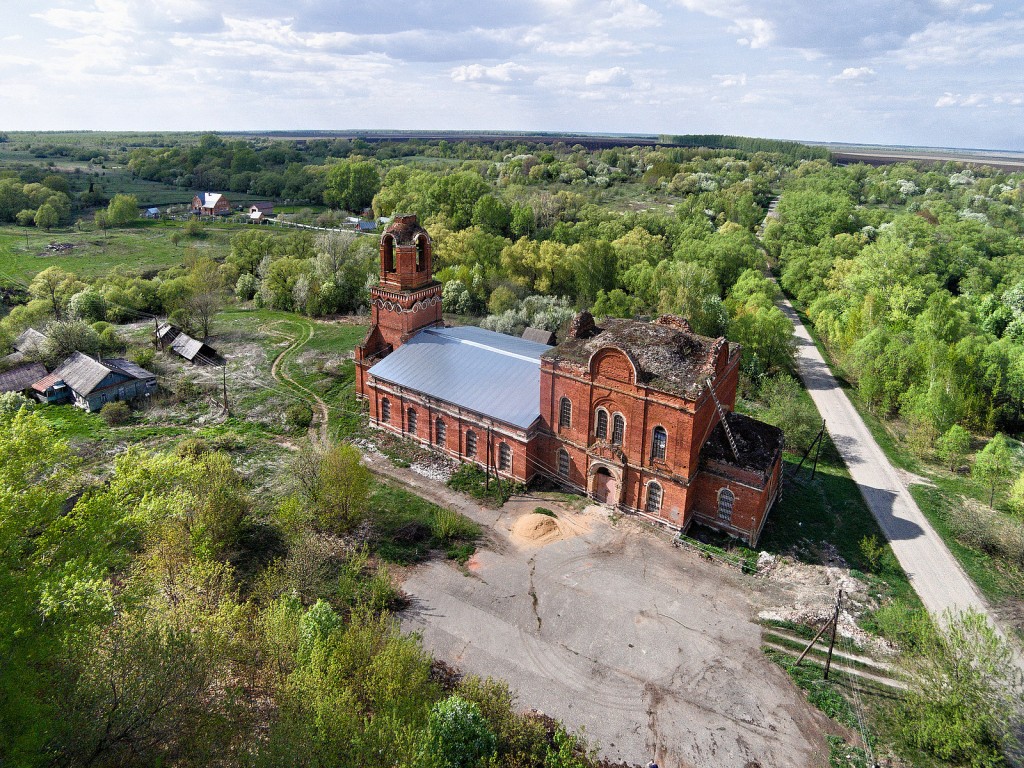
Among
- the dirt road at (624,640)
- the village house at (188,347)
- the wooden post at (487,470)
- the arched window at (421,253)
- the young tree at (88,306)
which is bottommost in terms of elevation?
the dirt road at (624,640)

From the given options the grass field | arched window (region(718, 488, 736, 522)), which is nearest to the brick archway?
arched window (region(718, 488, 736, 522))

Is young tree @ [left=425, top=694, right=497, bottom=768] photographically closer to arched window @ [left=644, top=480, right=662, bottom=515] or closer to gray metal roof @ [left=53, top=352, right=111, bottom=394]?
arched window @ [left=644, top=480, right=662, bottom=515]

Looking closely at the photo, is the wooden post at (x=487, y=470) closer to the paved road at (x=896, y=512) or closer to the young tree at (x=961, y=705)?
the young tree at (x=961, y=705)

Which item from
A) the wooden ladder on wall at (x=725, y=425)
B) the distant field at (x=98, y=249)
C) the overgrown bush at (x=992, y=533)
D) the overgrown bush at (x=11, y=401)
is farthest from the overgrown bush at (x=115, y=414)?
the overgrown bush at (x=992, y=533)

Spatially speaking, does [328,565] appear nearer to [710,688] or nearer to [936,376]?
[710,688]

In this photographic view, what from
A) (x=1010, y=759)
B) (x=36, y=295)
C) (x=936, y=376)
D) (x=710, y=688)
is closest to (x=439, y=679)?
(x=710, y=688)

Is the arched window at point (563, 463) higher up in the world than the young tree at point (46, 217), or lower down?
lower down

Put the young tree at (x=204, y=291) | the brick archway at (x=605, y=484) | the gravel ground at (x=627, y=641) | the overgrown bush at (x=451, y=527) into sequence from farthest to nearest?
the young tree at (x=204, y=291) < the brick archway at (x=605, y=484) < the overgrown bush at (x=451, y=527) < the gravel ground at (x=627, y=641)
